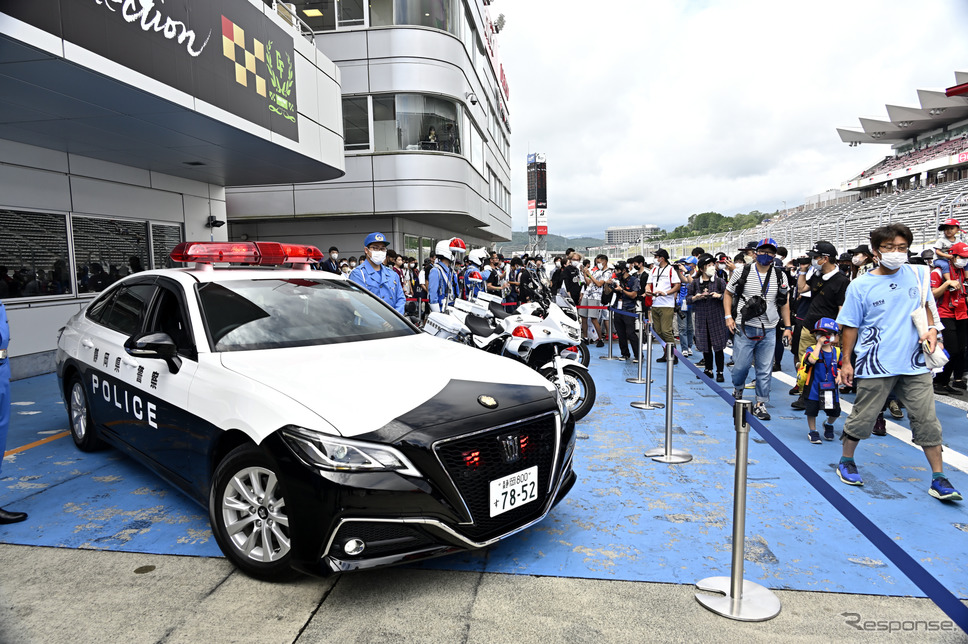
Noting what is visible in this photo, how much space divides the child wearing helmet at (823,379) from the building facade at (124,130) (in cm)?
763

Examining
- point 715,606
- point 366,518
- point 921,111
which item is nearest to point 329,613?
point 366,518

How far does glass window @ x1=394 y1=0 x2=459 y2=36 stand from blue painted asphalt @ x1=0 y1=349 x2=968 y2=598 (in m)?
17.7

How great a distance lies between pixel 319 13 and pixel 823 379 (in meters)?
19.5

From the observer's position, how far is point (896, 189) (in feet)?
176

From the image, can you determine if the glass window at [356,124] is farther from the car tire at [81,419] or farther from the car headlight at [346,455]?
the car headlight at [346,455]

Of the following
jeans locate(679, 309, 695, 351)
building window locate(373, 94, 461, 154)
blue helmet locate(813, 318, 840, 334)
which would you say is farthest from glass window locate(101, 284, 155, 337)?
building window locate(373, 94, 461, 154)

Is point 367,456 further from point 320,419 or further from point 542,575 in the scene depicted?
point 542,575

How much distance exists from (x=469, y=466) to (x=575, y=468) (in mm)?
2160

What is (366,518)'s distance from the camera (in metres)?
2.62

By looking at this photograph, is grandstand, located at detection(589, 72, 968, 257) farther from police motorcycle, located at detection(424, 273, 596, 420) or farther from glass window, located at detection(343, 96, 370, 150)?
police motorcycle, located at detection(424, 273, 596, 420)

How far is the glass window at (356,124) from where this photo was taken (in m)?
19.3

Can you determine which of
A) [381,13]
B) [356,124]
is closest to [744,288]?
[356,124]

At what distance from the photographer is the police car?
2.65 meters

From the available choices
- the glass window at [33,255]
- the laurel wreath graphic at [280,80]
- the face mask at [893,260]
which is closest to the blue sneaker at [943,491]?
the face mask at [893,260]
